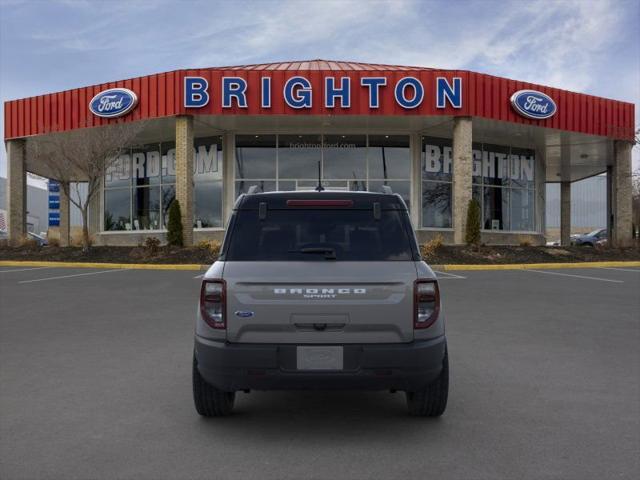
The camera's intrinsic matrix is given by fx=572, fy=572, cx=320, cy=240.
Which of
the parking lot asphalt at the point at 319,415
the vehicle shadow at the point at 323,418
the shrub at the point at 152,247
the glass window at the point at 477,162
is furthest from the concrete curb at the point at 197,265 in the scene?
the vehicle shadow at the point at 323,418

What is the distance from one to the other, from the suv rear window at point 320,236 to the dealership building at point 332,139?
17.4 m

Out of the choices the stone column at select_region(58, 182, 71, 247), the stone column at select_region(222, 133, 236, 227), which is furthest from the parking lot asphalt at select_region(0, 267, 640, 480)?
the stone column at select_region(58, 182, 71, 247)

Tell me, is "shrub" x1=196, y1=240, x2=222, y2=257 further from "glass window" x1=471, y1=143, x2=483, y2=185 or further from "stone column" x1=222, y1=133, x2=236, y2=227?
"glass window" x1=471, y1=143, x2=483, y2=185

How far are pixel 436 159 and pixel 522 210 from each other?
567 cm

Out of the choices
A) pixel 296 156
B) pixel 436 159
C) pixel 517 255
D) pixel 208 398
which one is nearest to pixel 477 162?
pixel 436 159

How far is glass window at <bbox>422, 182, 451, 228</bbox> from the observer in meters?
25.4

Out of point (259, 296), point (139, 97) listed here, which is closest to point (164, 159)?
point (139, 97)

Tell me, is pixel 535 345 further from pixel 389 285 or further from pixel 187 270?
pixel 187 270

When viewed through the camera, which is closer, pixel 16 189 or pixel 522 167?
pixel 16 189

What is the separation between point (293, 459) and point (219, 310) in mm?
1067

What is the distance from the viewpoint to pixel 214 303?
151 inches

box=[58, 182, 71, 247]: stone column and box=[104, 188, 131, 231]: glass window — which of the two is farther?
box=[58, 182, 71, 247]: stone column

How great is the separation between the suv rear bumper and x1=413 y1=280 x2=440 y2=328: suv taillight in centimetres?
17

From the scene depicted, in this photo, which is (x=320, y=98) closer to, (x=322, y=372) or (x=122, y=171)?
(x=122, y=171)
